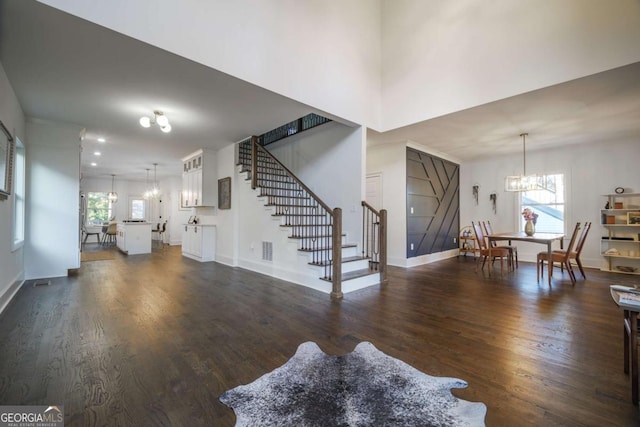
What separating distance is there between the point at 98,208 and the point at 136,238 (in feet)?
18.8

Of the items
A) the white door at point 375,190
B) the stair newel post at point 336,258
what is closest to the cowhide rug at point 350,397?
the stair newel post at point 336,258

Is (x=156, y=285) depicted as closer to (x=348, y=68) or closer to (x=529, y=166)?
(x=348, y=68)

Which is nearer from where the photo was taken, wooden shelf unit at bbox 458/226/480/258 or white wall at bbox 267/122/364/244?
white wall at bbox 267/122/364/244

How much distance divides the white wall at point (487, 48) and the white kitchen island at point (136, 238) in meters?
7.46

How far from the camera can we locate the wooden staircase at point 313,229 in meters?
3.95

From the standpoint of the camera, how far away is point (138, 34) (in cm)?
263

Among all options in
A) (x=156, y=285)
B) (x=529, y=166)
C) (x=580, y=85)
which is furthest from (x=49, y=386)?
(x=529, y=166)

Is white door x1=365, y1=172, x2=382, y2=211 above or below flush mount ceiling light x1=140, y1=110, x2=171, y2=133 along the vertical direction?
below

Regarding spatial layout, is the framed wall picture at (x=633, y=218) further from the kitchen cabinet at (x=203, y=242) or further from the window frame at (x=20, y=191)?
the window frame at (x=20, y=191)

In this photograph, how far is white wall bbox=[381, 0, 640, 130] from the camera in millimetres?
3244

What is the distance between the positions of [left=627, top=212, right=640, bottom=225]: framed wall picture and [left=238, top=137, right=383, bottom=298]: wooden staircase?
5.25 metres

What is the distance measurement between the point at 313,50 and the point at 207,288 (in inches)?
161

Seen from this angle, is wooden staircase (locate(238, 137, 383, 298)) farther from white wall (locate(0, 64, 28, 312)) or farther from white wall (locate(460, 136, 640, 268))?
white wall (locate(460, 136, 640, 268))

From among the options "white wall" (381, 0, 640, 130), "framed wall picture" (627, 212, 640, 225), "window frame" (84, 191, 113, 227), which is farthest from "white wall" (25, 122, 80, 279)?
"framed wall picture" (627, 212, 640, 225)
